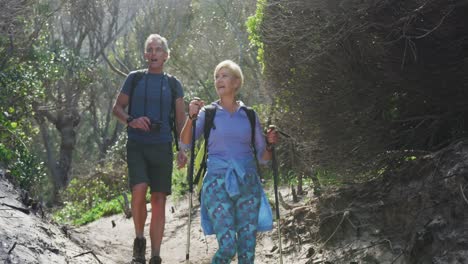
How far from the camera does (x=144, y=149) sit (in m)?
6.75

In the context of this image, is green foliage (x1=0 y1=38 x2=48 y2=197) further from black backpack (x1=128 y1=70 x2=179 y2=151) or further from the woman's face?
the woman's face

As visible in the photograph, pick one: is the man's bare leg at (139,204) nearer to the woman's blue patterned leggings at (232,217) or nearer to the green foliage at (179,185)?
the woman's blue patterned leggings at (232,217)

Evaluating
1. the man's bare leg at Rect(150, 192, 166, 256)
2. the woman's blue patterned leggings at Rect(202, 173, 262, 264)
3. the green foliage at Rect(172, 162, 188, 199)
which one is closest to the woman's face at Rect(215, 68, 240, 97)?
the woman's blue patterned leggings at Rect(202, 173, 262, 264)

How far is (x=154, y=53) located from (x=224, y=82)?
1.54 m

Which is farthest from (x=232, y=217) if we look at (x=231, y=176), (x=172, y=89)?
(x=172, y=89)

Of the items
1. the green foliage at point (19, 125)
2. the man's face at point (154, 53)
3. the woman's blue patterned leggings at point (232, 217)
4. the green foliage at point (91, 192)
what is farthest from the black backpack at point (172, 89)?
the green foliage at point (91, 192)

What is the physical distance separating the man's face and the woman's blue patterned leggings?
1.84 m

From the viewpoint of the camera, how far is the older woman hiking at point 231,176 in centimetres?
521

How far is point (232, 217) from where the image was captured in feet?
17.2

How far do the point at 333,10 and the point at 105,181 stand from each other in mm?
12464

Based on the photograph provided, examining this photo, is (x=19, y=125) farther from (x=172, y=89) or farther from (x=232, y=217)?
(x=232, y=217)

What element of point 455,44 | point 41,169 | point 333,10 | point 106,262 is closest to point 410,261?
point 455,44

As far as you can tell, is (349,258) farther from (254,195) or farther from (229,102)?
(229,102)

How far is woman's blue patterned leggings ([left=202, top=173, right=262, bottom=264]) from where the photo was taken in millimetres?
5148
